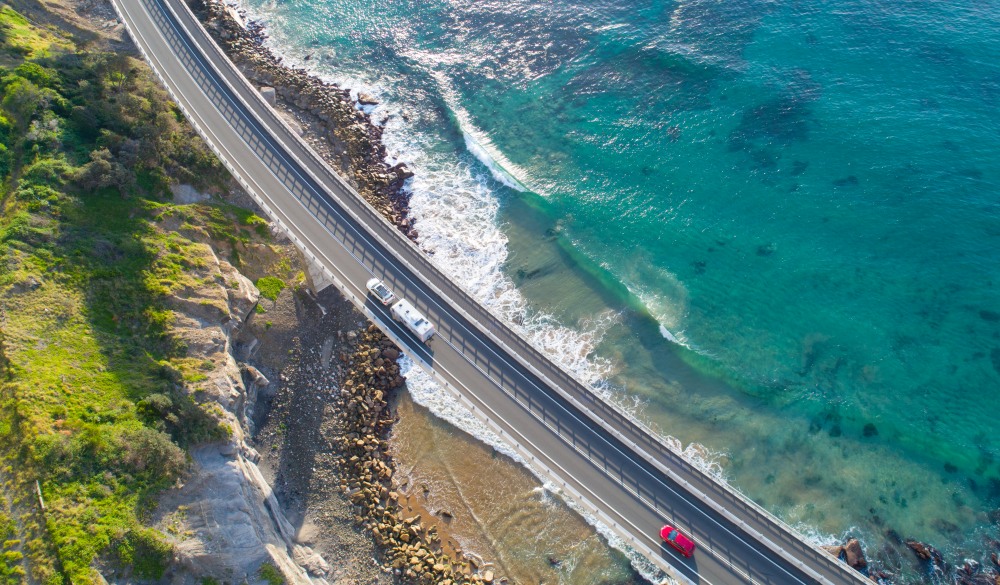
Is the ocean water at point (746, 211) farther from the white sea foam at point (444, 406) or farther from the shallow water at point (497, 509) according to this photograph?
the shallow water at point (497, 509)

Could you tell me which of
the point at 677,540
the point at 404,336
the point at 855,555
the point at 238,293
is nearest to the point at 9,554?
the point at 238,293

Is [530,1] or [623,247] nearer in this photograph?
[623,247]

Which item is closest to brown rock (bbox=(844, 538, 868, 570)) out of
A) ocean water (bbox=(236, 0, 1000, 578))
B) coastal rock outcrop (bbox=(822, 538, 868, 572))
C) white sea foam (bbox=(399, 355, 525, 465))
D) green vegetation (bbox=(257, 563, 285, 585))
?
coastal rock outcrop (bbox=(822, 538, 868, 572))

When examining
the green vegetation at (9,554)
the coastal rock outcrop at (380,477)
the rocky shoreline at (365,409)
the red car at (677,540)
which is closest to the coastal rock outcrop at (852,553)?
the red car at (677,540)

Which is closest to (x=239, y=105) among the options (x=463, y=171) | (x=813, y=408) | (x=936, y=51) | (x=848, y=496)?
(x=463, y=171)

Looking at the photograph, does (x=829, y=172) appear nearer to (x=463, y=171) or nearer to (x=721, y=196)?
(x=721, y=196)

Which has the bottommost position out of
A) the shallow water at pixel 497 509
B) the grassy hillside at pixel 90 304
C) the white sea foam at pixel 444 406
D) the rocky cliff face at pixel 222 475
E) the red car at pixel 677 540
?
the shallow water at pixel 497 509
